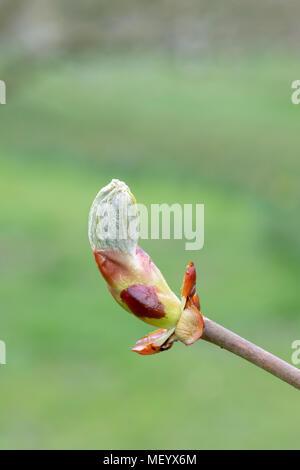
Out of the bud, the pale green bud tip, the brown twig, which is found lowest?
the brown twig

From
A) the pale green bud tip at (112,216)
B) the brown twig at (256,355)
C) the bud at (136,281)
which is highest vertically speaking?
the pale green bud tip at (112,216)

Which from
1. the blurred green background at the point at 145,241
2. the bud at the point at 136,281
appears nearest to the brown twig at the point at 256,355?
the bud at the point at 136,281

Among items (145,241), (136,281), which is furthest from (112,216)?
(145,241)

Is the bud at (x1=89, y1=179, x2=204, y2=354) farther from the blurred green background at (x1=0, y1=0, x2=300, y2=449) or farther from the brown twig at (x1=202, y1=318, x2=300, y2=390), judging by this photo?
the blurred green background at (x1=0, y1=0, x2=300, y2=449)

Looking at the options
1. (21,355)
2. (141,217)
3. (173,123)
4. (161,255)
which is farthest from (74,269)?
(141,217)

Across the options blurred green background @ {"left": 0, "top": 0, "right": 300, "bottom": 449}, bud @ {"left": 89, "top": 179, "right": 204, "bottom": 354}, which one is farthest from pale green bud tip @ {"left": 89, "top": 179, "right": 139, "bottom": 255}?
blurred green background @ {"left": 0, "top": 0, "right": 300, "bottom": 449}

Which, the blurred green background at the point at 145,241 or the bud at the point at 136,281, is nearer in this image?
the bud at the point at 136,281

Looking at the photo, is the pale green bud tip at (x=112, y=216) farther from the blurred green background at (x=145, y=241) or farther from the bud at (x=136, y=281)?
the blurred green background at (x=145, y=241)
